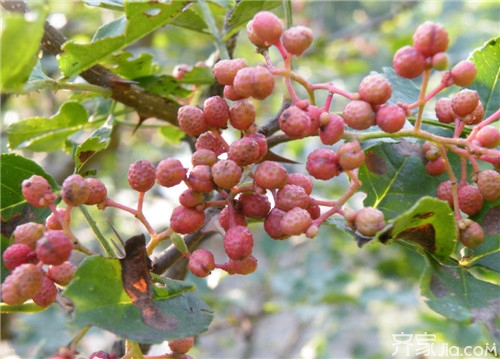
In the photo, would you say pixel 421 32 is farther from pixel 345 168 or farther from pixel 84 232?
pixel 84 232

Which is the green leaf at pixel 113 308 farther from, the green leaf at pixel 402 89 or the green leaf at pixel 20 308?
the green leaf at pixel 402 89

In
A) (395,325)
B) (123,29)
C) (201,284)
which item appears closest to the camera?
(123,29)

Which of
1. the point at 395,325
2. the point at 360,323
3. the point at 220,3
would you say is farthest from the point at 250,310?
the point at 220,3

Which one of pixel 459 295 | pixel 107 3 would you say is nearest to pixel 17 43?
pixel 107 3

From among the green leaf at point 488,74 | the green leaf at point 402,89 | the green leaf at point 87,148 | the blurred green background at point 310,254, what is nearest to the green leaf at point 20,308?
the green leaf at point 87,148

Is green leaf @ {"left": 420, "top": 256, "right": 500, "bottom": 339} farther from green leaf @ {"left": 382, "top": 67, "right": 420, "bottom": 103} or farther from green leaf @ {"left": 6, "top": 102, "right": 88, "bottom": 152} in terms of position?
green leaf @ {"left": 6, "top": 102, "right": 88, "bottom": 152}
